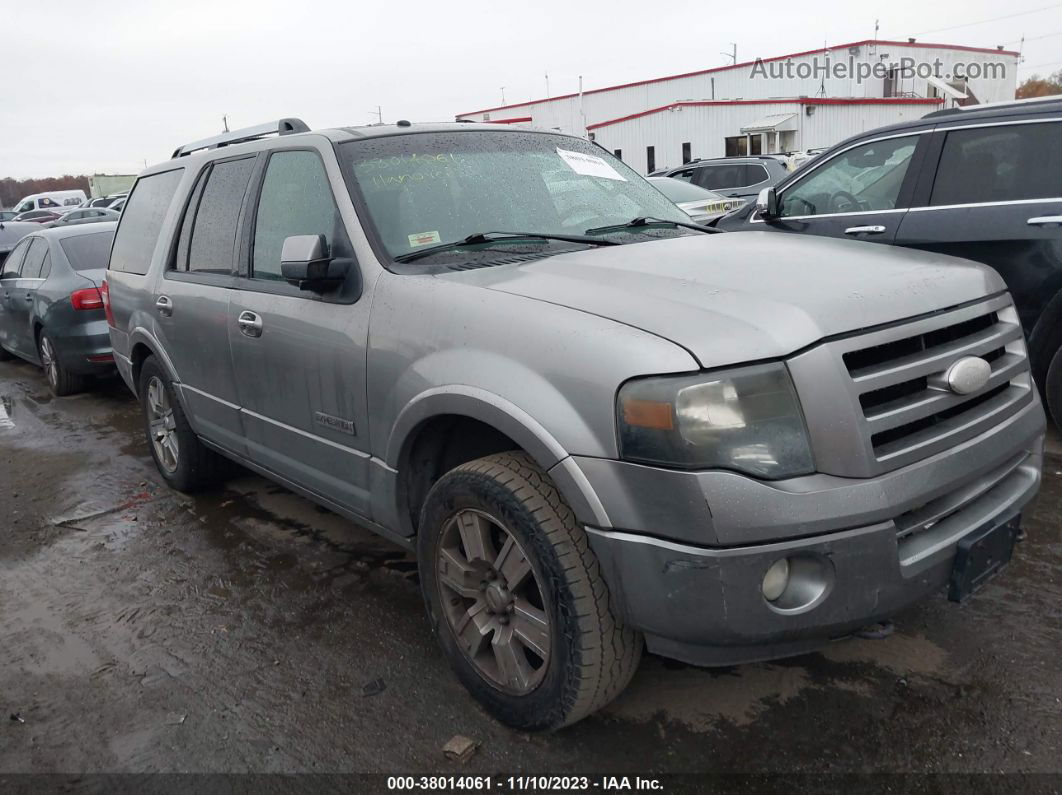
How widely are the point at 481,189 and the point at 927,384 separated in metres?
1.82

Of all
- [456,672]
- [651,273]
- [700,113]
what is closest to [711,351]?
[651,273]

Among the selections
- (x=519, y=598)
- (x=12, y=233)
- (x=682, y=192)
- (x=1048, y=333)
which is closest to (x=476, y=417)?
(x=519, y=598)

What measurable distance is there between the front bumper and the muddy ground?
52 cm

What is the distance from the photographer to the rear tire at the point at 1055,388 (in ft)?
14.5

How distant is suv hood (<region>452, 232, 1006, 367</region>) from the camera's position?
212 centimetres

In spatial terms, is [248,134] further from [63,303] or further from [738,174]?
[738,174]

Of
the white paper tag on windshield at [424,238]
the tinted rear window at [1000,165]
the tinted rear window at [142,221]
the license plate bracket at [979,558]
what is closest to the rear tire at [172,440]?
the tinted rear window at [142,221]

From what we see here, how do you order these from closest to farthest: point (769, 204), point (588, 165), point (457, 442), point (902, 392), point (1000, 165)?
point (902, 392)
point (457, 442)
point (588, 165)
point (1000, 165)
point (769, 204)

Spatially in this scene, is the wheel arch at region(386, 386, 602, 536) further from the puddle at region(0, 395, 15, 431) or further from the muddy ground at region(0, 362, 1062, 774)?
the puddle at region(0, 395, 15, 431)

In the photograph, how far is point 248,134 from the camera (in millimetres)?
4320

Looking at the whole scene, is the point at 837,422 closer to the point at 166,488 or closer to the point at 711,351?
the point at 711,351

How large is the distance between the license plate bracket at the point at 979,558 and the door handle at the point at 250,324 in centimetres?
270

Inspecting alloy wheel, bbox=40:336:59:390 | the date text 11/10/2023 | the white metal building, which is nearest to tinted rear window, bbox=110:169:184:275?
alloy wheel, bbox=40:336:59:390

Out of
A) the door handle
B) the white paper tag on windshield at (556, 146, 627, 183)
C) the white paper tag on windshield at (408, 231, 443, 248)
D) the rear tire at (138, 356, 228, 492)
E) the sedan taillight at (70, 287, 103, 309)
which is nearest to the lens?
the white paper tag on windshield at (408, 231, 443, 248)
